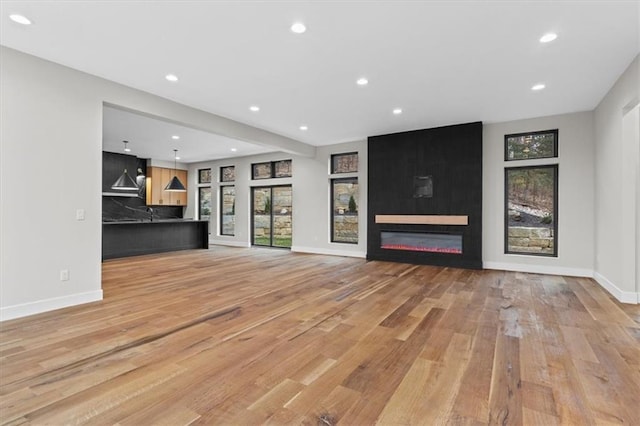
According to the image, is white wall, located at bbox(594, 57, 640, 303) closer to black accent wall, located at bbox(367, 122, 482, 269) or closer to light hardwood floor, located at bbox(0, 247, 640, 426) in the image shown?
light hardwood floor, located at bbox(0, 247, 640, 426)

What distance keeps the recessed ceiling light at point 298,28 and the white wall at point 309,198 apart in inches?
192

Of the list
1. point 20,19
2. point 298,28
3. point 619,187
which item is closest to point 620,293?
point 619,187

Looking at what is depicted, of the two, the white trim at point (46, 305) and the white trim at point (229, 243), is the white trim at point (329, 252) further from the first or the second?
the white trim at point (46, 305)

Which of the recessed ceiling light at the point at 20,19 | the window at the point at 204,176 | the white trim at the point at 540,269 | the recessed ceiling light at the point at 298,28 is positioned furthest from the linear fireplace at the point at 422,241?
the window at the point at 204,176

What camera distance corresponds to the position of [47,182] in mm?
3488

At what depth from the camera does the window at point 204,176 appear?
10.9 meters

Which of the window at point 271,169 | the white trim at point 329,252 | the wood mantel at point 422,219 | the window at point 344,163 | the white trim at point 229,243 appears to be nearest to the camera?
the wood mantel at point 422,219

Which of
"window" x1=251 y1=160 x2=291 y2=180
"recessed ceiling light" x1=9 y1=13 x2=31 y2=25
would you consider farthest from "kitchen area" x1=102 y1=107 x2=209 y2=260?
"recessed ceiling light" x1=9 y1=13 x2=31 y2=25

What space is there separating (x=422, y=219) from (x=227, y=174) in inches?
268

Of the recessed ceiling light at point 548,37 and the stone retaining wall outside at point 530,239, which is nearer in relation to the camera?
the recessed ceiling light at point 548,37

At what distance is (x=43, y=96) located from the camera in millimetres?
3477

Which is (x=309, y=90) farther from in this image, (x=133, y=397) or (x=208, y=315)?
(x=133, y=397)

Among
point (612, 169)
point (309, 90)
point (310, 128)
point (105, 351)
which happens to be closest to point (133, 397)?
point (105, 351)

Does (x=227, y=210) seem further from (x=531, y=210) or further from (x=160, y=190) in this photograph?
(x=531, y=210)
